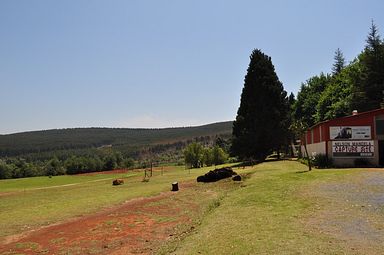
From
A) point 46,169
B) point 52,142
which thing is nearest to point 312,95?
point 46,169

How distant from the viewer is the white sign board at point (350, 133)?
4066 centimetres

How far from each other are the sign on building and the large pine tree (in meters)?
14.6

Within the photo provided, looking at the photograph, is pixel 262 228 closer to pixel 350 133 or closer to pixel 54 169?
pixel 350 133

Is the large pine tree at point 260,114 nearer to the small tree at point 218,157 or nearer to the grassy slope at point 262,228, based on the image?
the small tree at point 218,157

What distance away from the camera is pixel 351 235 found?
13.9 meters

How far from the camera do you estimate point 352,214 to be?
56.6 ft

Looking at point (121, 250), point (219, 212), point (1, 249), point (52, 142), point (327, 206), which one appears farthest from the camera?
point (52, 142)

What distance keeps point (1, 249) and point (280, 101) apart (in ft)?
146

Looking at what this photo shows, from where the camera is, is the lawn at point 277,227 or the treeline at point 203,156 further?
the treeline at point 203,156

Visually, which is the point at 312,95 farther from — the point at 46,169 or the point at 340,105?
the point at 46,169

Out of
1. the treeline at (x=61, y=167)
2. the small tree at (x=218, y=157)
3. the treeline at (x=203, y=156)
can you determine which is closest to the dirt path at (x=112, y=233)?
the small tree at (x=218, y=157)

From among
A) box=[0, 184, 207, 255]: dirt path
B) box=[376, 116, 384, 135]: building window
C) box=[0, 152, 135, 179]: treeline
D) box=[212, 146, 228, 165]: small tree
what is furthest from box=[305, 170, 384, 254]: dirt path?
box=[0, 152, 135, 179]: treeline

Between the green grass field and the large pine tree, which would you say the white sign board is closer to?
the green grass field

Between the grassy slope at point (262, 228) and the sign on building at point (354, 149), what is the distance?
1720 cm
